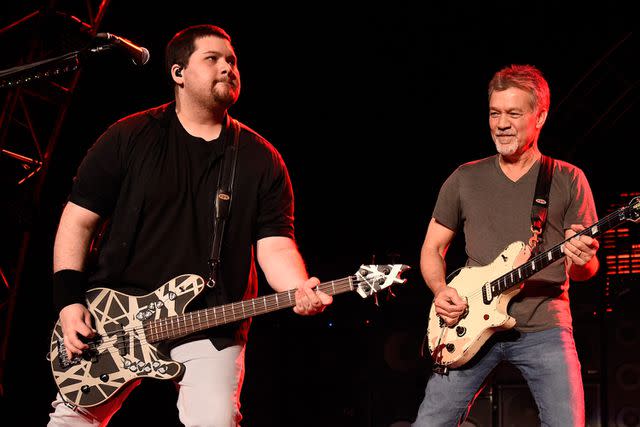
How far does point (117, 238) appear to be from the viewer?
165 inches

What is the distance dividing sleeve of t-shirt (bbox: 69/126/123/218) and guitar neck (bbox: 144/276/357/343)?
76 centimetres

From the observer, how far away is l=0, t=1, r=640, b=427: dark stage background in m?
8.91

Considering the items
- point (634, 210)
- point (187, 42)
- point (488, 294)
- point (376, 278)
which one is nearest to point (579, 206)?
point (634, 210)

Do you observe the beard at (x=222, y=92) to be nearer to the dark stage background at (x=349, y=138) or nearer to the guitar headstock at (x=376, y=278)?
the guitar headstock at (x=376, y=278)

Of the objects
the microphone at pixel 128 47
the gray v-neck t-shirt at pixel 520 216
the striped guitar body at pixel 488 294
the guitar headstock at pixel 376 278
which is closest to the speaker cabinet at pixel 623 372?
the gray v-neck t-shirt at pixel 520 216

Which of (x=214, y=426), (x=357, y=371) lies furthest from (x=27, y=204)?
(x=214, y=426)

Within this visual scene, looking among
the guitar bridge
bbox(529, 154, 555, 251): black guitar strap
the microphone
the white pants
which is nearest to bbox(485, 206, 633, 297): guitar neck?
bbox(529, 154, 555, 251): black guitar strap

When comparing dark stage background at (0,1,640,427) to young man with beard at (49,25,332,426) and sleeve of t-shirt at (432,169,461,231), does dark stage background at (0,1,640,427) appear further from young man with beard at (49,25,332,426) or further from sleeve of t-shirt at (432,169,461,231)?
young man with beard at (49,25,332,426)

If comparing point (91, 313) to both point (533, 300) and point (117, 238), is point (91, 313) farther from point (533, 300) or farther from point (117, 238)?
point (533, 300)

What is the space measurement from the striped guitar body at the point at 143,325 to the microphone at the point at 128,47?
1110 millimetres

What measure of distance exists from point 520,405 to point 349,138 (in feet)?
13.3

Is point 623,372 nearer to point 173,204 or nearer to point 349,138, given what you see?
point 349,138

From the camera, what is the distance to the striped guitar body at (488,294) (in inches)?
167

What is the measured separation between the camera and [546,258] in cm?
424
